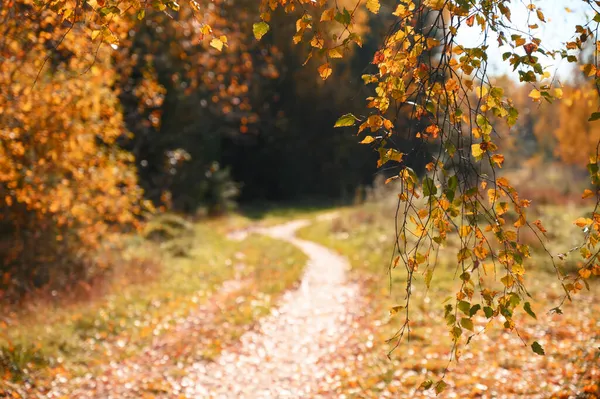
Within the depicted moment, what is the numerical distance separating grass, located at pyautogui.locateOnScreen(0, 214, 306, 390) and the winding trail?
0.36 meters

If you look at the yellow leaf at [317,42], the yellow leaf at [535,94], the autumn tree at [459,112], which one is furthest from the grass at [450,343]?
the yellow leaf at [317,42]

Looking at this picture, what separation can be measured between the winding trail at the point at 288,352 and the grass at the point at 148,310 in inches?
14.2

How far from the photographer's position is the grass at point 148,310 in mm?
7445

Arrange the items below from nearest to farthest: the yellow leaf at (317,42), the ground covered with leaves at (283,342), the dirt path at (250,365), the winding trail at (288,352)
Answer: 1. the yellow leaf at (317,42)
2. the ground covered with leaves at (283,342)
3. the dirt path at (250,365)
4. the winding trail at (288,352)

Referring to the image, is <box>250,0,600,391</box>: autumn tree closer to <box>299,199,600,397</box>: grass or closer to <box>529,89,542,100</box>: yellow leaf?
<box>529,89,542,100</box>: yellow leaf

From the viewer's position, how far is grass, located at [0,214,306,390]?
24.4ft

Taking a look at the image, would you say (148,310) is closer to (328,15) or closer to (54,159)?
(54,159)

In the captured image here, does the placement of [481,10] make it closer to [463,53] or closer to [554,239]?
[463,53]

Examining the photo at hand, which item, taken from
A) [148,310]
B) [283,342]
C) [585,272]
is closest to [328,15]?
[585,272]

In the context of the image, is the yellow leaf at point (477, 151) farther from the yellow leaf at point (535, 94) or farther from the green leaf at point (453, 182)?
the yellow leaf at point (535, 94)

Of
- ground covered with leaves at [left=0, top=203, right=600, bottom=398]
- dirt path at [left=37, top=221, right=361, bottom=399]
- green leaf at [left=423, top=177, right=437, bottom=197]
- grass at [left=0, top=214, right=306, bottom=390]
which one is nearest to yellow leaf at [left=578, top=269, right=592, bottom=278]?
ground covered with leaves at [left=0, top=203, right=600, bottom=398]

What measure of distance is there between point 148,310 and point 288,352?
3014mm

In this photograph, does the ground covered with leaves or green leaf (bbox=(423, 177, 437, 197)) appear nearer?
green leaf (bbox=(423, 177, 437, 197))

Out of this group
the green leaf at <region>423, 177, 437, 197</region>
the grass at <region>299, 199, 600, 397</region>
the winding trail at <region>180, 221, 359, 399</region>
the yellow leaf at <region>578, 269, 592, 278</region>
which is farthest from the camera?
the winding trail at <region>180, 221, 359, 399</region>
